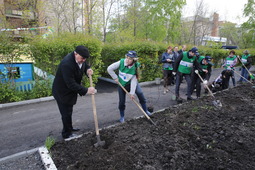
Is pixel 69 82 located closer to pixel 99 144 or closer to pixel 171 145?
pixel 99 144

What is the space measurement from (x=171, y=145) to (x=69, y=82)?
2.11 m

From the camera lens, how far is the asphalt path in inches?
142

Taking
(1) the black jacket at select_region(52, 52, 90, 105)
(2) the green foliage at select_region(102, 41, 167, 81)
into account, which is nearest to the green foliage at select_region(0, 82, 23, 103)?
(1) the black jacket at select_region(52, 52, 90, 105)

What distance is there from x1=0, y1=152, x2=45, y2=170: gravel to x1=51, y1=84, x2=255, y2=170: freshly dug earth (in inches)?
10.4

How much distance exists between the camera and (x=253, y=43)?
77.3 ft

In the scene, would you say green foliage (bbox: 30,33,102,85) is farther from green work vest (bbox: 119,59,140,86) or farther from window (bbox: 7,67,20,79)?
green work vest (bbox: 119,59,140,86)

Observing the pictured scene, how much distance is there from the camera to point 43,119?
15.8ft

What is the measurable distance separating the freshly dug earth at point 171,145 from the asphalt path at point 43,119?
92 cm

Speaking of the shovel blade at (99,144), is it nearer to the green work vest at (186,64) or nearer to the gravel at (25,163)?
the gravel at (25,163)

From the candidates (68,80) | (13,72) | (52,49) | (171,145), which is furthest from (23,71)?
(171,145)

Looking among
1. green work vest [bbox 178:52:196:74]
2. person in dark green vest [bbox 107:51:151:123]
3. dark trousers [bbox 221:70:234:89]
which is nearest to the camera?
person in dark green vest [bbox 107:51:151:123]

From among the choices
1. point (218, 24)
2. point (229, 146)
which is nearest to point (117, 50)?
point (229, 146)

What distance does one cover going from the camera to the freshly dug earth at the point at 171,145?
8.16ft

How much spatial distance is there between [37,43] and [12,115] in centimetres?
284
